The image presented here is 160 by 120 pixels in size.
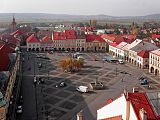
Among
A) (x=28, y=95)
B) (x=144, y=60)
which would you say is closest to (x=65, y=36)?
(x=144, y=60)

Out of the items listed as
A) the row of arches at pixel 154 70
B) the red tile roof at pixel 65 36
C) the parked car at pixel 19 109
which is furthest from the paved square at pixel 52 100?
the red tile roof at pixel 65 36

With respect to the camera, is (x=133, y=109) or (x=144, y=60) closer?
(x=133, y=109)

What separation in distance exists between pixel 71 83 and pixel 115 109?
3036 cm

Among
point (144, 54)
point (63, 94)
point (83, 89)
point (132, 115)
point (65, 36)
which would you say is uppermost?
point (65, 36)

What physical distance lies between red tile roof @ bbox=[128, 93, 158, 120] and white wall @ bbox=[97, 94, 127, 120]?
935 mm

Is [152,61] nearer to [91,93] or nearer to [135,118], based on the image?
[91,93]

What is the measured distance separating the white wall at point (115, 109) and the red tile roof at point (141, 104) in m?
0.93

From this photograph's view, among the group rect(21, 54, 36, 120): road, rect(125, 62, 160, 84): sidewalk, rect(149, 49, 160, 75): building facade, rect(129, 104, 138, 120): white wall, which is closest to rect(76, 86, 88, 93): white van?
rect(21, 54, 36, 120): road

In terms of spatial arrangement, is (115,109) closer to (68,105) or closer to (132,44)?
(68,105)

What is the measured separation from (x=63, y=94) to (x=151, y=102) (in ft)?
86.5

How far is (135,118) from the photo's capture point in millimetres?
25141

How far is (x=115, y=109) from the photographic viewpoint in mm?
29641

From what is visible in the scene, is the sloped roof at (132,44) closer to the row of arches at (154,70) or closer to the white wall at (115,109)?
the row of arches at (154,70)

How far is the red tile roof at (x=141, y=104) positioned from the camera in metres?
25.2
